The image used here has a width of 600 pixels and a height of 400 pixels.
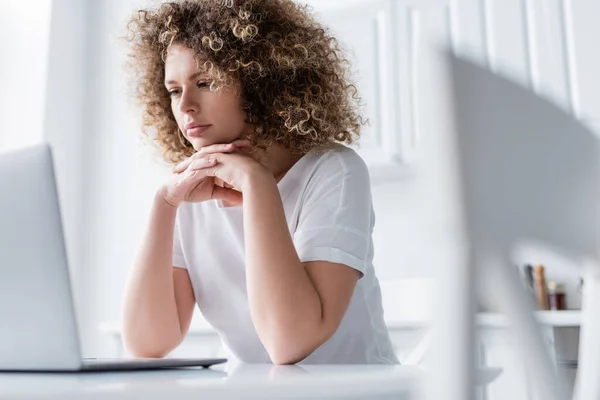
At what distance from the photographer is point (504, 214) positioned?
0.33 m

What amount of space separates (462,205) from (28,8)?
314 centimetres

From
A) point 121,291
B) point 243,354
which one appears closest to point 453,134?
point 243,354

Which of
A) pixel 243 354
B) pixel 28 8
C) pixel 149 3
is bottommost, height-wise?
pixel 243 354

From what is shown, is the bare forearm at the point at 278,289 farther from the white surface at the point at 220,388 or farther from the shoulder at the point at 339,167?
the white surface at the point at 220,388

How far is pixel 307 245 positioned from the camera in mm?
939

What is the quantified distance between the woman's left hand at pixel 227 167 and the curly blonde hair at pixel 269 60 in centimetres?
14

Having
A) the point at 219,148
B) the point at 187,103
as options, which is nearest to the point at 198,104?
the point at 187,103

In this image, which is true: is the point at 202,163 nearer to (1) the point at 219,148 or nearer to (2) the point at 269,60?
(1) the point at 219,148

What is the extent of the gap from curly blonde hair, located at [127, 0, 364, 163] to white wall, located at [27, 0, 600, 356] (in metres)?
0.24

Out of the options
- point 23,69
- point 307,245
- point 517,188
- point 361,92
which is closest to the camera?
point 517,188

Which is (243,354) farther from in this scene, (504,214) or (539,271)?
(539,271)

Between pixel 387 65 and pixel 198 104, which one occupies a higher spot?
pixel 387 65

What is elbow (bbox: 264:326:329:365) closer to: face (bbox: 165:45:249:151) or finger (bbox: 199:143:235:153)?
finger (bbox: 199:143:235:153)

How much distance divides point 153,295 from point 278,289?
331 mm
